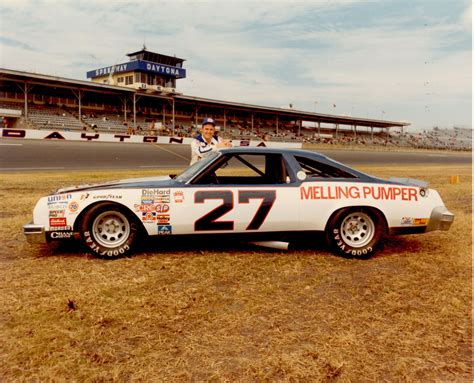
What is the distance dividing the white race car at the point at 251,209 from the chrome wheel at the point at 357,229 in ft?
0.04

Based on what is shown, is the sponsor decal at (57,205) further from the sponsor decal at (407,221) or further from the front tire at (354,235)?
the sponsor decal at (407,221)

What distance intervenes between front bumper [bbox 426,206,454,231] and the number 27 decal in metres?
1.91

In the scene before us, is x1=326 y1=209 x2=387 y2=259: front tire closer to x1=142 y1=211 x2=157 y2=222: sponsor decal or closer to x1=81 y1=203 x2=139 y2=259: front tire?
x1=142 y1=211 x2=157 y2=222: sponsor decal

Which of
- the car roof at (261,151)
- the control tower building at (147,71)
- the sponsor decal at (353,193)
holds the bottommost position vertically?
the sponsor decal at (353,193)

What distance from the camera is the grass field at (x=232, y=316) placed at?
2295 millimetres

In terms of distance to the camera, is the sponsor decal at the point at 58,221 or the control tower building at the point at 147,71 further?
the control tower building at the point at 147,71

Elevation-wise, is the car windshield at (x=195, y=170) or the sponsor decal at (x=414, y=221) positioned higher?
the car windshield at (x=195, y=170)

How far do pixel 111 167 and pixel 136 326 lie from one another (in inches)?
626

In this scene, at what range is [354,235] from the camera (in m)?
4.48

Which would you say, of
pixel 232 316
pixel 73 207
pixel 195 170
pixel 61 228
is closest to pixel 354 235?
pixel 195 170

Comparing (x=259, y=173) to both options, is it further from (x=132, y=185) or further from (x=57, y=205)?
(x=57, y=205)

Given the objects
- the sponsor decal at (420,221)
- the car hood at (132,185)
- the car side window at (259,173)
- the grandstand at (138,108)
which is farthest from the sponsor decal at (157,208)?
the grandstand at (138,108)

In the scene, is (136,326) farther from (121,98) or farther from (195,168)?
(121,98)

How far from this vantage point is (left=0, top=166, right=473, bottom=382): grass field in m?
2.29
